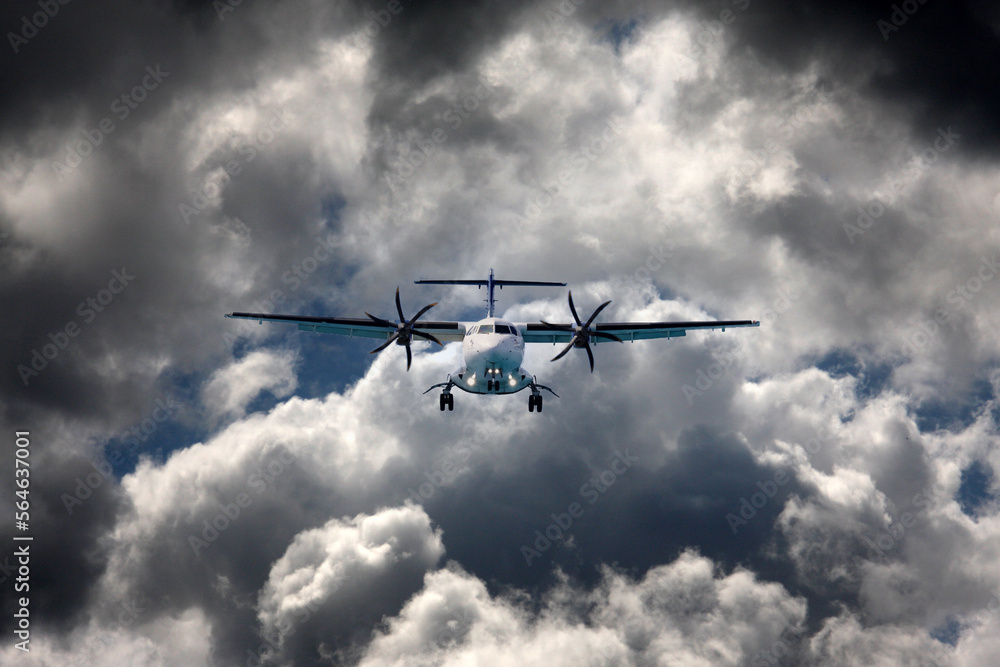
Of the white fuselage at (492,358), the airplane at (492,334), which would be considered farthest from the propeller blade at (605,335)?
the white fuselage at (492,358)

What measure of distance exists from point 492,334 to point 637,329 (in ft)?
42.2

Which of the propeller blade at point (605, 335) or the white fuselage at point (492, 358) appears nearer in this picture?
the white fuselage at point (492, 358)

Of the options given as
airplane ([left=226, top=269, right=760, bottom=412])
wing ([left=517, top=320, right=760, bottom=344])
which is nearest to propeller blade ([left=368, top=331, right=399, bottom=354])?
airplane ([left=226, top=269, right=760, bottom=412])

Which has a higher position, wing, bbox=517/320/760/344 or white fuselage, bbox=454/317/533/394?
wing, bbox=517/320/760/344

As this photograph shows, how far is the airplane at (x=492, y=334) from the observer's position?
3434 cm

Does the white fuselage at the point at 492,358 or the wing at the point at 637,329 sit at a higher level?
the wing at the point at 637,329

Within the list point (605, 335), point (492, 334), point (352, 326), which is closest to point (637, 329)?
point (605, 335)

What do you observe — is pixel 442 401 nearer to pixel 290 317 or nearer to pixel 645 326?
pixel 290 317

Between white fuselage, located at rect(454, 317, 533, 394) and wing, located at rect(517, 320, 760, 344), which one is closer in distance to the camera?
white fuselage, located at rect(454, 317, 533, 394)

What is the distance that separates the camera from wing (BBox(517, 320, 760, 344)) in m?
38.6

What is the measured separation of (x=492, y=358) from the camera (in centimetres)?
3359

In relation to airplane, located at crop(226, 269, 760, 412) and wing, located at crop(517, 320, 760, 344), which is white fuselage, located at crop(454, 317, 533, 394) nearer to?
airplane, located at crop(226, 269, 760, 412)

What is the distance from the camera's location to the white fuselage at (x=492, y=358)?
33.7 m

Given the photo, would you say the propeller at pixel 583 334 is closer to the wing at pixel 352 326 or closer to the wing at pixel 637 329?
the wing at pixel 637 329
